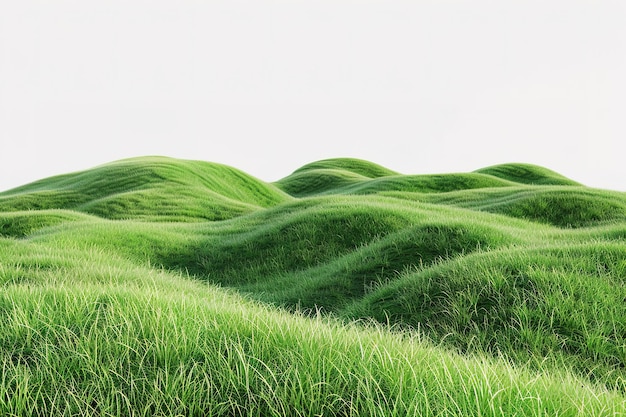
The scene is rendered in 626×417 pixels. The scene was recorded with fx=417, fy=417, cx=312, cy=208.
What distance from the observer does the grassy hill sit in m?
2.19

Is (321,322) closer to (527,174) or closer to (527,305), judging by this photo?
(527,305)

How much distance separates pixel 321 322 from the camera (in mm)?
3414

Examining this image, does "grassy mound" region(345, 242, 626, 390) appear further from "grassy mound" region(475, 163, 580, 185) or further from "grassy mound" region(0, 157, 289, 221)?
"grassy mound" region(475, 163, 580, 185)

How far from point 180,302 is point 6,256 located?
577cm

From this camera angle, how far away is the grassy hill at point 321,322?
2191 mm

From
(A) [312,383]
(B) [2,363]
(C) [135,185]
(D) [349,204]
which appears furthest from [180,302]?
(C) [135,185]

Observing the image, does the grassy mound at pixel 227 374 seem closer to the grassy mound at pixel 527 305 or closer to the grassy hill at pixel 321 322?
the grassy hill at pixel 321 322

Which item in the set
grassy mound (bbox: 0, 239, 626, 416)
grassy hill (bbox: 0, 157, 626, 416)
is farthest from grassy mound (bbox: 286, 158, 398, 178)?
grassy mound (bbox: 0, 239, 626, 416)

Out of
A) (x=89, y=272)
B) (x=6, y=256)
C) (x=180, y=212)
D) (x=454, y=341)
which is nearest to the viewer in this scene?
(x=454, y=341)

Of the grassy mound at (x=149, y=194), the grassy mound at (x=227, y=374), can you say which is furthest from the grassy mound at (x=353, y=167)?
the grassy mound at (x=227, y=374)

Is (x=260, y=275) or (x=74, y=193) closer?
(x=260, y=275)

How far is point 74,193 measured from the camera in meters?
31.3

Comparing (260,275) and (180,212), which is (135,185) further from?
(260,275)

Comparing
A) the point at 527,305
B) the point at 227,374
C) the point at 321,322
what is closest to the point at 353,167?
the point at 527,305
